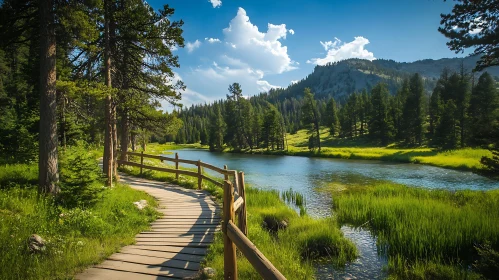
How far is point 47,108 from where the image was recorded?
29.3 ft

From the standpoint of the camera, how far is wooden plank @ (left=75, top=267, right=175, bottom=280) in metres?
5.08

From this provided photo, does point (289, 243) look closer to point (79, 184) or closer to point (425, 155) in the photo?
point (79, 184)

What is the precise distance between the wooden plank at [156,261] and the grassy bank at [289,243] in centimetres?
40

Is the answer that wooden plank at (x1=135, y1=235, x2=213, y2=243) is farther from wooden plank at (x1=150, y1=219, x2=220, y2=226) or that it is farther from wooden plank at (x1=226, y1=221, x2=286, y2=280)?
wooden plank at (x1=226, y1=221, x2=286, y2=280)

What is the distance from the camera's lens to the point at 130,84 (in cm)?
1683

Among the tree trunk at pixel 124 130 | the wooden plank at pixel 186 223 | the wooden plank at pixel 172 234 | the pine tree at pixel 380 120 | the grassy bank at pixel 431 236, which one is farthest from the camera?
the pine tree at pixel 380 120

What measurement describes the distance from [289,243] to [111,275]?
5.23 m

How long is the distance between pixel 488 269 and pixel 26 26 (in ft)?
49.4

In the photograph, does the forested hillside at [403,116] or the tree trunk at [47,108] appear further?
the forested hillside at [403,116]

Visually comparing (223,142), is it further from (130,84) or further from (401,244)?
(401,244)

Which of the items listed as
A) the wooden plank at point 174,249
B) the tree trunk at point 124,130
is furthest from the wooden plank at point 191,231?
the tree trunk at point 124,130

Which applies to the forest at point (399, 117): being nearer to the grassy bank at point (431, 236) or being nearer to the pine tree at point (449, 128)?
the pine tree at point (449, 128)

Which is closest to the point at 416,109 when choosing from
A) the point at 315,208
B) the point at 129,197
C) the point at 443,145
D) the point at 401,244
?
the point at 443,145

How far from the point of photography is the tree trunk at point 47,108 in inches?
349
